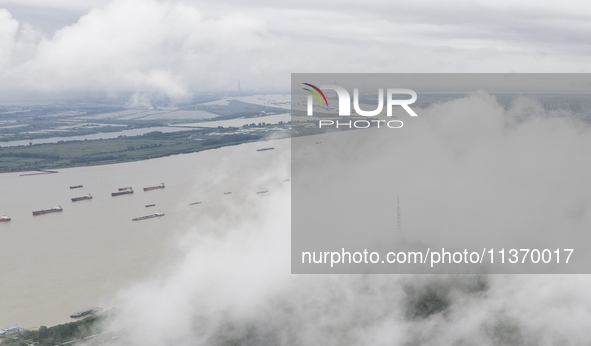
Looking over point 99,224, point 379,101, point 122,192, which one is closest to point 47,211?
point 99,224

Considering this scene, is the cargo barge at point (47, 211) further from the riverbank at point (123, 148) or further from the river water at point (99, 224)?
the riverbank at point (123, 148)

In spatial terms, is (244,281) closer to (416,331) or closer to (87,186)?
(416,331)

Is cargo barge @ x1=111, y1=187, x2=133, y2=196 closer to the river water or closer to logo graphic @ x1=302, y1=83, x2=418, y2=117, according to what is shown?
the river water

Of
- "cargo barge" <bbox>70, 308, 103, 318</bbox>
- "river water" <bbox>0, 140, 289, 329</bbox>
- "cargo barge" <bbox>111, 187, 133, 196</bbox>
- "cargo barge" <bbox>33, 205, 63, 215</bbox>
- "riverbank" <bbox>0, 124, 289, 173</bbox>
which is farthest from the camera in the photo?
"riverbank" <bbox>0, 124, 289, 173</bbox>

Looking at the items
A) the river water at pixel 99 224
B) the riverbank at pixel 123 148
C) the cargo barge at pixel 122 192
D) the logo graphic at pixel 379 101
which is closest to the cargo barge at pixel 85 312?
the river water at pixel 99 224

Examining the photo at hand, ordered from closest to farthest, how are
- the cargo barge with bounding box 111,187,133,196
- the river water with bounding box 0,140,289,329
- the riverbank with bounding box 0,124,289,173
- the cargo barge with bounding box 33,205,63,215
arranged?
1. the river water with bounding box 0,140,289,329
2. the cargo barge with bounding box 33,205,63,215
3. the cargo barge with bounding box 111,187,133,196
4. the riverbank with bounding box 0,124,289,173

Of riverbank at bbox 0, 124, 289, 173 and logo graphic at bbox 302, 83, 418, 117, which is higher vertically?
logo graphic at bbox 302, 83, 418, 117

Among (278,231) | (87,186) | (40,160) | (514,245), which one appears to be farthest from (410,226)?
(40,160)

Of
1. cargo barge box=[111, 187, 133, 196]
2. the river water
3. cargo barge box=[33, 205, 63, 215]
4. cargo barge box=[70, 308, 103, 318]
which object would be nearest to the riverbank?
the river water
